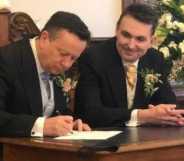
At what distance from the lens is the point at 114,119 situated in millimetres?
2674

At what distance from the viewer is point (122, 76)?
2861 mm

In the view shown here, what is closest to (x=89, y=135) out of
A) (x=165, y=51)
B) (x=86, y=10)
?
(x=165, y=51)

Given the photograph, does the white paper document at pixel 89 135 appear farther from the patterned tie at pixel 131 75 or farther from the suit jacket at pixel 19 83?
the patterned tie at pixel 131 75

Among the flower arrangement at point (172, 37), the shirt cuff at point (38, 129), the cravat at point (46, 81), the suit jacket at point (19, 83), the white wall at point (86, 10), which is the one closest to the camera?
the shirt cuff at point (38, 129)

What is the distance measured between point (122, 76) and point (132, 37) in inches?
8.3

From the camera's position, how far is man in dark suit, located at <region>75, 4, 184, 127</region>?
2.71 metres

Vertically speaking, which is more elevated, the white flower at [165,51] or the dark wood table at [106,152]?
the white flower at [165,51]

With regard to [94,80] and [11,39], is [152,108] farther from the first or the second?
[11,39]

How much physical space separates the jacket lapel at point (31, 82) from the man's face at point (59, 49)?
5cm

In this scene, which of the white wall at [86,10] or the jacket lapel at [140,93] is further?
the white wall at [86,10]

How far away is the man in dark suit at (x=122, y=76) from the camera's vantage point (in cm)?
271

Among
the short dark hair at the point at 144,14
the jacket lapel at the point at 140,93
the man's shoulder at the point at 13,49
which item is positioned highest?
the short dark hair at the point at 144,14

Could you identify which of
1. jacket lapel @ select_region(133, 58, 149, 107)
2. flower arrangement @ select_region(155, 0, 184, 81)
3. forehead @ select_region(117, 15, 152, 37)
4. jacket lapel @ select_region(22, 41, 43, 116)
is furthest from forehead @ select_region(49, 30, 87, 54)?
flower arrangement @ select_region(155, 0, 184, 81)

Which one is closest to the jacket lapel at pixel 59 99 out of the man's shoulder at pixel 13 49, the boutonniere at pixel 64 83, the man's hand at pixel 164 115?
the boutonniere at pixel 64 83
